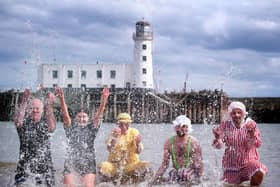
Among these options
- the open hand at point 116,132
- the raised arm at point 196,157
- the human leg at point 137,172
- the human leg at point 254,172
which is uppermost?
the open hand at point 116,132

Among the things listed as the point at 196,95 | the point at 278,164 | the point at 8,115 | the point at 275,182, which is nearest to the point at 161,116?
the point at 196,95

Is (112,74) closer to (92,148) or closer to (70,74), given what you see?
(70,74)

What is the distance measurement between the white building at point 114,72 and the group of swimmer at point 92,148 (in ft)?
134

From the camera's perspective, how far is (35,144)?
6414 millimetres

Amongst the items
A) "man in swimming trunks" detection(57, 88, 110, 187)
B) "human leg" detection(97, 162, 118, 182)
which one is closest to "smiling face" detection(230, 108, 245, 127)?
"man in swimming trunks" detection(57, 88, 110, 187)

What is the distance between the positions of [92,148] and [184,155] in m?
1.57

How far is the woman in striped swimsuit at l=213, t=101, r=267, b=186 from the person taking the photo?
6.65 m

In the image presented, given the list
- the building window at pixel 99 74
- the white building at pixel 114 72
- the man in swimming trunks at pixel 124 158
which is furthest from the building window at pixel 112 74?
the man in swimming trunks at pixel 124 158

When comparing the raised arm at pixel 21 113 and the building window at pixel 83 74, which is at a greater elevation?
the building window at pixel 83 74

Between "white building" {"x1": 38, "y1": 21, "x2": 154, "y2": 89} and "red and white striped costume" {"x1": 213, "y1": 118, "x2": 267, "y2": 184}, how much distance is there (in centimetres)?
4078

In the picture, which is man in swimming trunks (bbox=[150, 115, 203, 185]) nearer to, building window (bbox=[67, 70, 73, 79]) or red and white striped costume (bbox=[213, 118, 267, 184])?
red and white striped costume (bbox=[213, 118, 267, 184])

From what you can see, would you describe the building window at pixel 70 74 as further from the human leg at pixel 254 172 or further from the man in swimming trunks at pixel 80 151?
the human leg at pixel 254 172

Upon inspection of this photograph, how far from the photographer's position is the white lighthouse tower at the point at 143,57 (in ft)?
157

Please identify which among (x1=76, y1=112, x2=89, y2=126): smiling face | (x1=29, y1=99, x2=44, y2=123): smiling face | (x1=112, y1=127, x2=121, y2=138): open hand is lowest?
(x1=112, y1=127, x2=121, y2=138): open hand
